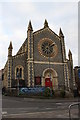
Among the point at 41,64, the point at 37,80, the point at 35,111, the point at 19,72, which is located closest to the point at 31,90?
the point at 37,80

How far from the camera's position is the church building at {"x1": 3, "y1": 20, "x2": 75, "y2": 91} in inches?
1281

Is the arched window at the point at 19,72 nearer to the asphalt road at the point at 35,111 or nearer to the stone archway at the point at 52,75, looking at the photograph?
the stone archway at the point at 52,75

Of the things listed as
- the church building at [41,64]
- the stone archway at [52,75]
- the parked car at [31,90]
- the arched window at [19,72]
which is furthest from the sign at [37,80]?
the arched window at [19,72]

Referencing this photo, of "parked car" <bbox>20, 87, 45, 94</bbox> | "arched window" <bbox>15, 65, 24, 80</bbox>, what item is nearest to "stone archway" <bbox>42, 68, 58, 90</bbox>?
"parked car" <bbox>20, 87, 45, 94</bbox>

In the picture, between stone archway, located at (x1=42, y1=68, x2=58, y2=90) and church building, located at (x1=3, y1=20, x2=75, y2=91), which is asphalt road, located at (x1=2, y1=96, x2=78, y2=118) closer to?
church building, located at (x1=3, y1=20, x2=75, y2=91)

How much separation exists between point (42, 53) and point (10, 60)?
7.62 meters

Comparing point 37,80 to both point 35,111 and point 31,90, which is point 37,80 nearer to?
point 31,90

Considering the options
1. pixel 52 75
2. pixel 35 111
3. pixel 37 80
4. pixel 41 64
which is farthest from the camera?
pixel 52 75

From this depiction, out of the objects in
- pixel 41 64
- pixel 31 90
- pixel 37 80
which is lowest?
pixel 31 90

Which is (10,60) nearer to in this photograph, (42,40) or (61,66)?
(42,40)

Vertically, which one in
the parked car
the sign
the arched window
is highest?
the arched window

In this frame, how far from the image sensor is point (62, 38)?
38.7 m

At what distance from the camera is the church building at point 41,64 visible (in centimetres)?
3253

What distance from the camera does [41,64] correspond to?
34250 mm
